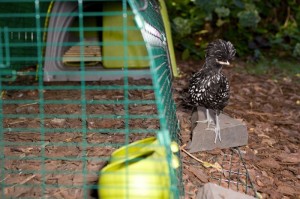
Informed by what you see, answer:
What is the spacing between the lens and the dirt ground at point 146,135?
213 centimetres

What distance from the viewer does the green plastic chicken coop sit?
5.51 ft

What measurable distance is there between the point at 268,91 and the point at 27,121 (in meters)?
2.35

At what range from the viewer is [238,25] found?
595cm

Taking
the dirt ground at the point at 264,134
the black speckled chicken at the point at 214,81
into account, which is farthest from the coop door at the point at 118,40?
the black speckled chicken at the point at 214,81

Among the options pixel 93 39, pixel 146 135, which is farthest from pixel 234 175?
pixel 93 39

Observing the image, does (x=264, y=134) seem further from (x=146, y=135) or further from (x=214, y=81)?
(x=146, y=135)

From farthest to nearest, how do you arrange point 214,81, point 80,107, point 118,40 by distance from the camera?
point 118,40 < point 80,107 < point 214,81

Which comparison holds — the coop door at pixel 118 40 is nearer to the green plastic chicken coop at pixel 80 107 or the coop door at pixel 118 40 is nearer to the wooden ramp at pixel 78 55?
the green plastic chicken coop at pixel 80 107

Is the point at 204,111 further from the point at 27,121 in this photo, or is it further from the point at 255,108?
the point at 27,121

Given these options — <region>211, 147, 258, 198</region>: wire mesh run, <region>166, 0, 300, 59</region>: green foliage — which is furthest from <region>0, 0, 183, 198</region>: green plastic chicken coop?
<region>166, 0, 300, 59</region>: green foliage

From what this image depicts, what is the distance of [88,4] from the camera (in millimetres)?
4062

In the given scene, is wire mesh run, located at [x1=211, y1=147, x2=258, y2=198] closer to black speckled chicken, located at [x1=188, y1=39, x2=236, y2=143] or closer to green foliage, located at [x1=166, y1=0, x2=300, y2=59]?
black speckled chicken, located at [x1=188, y1=39, x2=236, y2=143]

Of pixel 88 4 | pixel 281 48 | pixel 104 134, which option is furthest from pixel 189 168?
pixel 281 48

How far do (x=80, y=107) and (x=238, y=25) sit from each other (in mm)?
3499
